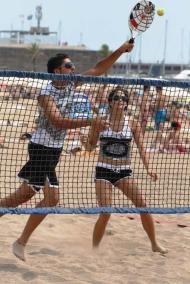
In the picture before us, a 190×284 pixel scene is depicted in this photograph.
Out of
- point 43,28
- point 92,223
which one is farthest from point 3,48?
point 92,223

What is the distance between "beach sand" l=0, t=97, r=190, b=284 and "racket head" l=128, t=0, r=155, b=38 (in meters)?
1.21

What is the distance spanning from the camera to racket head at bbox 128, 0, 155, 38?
17.5ft

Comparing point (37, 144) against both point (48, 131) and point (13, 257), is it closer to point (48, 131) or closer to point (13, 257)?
point (48, 131)

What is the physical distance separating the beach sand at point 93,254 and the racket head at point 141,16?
1210 mm

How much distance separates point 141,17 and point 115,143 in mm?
1111

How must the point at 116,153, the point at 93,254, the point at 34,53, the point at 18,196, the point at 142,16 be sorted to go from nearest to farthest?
1. the point at 18,196
2. the point at 142,16
3. the point at 116,153
4. the point at 93,254
5. the point at 34,53

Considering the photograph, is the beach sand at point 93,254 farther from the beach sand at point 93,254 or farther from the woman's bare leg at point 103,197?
the woman's bare leg at point 103,197

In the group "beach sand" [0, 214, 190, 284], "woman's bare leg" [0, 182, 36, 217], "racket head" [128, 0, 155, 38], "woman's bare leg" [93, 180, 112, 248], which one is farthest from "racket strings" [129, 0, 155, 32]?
"beach sand" [0, 214, 190, 284]

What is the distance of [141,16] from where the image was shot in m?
5.38

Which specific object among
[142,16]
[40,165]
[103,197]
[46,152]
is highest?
[142,16]

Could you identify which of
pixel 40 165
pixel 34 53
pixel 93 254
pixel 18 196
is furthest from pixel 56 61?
pixel 34 53

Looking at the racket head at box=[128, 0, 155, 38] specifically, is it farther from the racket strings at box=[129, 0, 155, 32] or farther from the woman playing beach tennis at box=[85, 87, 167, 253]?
the woman playing beach tennis at box=[85, 87, 167, 253]

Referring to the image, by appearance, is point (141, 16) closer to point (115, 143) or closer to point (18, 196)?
point (115, 143)

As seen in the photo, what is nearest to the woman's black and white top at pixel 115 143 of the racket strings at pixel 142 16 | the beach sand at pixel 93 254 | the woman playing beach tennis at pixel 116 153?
the woman playing beach tennis at pixel 116 153
